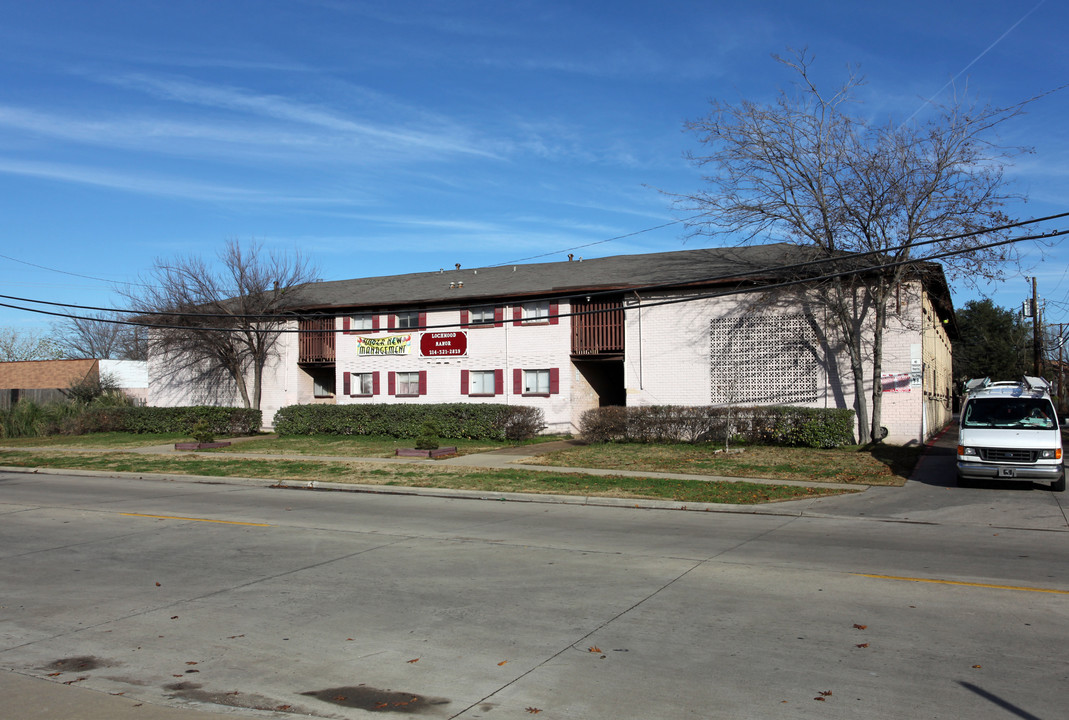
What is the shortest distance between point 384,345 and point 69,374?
2610cm

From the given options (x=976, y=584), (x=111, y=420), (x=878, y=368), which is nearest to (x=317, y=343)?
(x=111, y=420)

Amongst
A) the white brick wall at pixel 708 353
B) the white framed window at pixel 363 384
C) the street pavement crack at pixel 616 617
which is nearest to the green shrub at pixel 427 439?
the white brick wall at pixel 708 353

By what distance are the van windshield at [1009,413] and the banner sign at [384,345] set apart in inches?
885

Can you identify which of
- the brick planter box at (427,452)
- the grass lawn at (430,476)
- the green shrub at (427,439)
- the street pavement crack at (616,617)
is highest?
the green shrub at (427,439)

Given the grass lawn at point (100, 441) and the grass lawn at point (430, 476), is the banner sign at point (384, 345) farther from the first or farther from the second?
the grass lawn at point (430, 476)

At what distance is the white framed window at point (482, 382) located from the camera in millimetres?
32156

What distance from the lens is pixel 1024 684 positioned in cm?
537

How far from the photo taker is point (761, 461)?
20.5 m

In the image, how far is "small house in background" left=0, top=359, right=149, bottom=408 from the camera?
46.8 meters

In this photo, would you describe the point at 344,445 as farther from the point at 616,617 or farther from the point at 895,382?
the point at 616,617

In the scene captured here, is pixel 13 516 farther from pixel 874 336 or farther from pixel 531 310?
pixel 874 336

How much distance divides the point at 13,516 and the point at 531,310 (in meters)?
20.6

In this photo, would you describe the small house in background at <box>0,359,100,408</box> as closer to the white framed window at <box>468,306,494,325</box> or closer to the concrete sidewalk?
the concrete sidewalk

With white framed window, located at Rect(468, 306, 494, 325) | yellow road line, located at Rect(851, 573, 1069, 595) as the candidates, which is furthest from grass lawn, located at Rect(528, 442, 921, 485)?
white framed window, located at Rect(468, 306, 494, 325)
